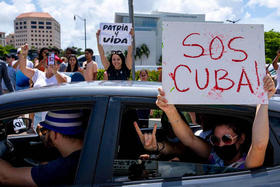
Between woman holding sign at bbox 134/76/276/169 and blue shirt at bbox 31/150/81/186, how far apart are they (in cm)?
47

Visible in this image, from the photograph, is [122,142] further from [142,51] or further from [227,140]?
[142,51]

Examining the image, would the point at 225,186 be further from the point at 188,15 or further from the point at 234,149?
the point at 188,15

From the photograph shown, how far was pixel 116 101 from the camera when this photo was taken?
1.60 meters

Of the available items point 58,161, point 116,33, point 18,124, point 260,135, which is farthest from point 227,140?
point 116,33

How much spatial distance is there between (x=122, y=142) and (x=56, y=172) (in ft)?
1.41

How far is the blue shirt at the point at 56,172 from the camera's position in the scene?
5.31 feet

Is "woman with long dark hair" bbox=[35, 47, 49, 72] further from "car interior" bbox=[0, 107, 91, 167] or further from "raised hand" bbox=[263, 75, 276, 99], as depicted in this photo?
"raised hand" bbox=[263, 75, 276, 99]

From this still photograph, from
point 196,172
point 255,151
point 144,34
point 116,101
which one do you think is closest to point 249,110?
point 255,151

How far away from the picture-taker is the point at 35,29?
539 ft

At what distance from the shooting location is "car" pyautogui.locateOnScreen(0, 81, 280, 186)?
150 centimetres

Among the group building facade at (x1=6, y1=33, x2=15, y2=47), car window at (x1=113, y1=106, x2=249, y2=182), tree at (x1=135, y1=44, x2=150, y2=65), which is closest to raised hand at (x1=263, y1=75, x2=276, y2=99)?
car window at (x1=113, y1=106, x2=249, y2=182)

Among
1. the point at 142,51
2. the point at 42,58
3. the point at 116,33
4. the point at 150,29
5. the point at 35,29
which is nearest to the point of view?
the point at 116,33

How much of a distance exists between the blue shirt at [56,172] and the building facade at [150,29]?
53.9m

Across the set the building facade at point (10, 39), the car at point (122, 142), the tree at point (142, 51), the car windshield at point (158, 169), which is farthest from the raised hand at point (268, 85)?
the building facade at point (10, 39)
